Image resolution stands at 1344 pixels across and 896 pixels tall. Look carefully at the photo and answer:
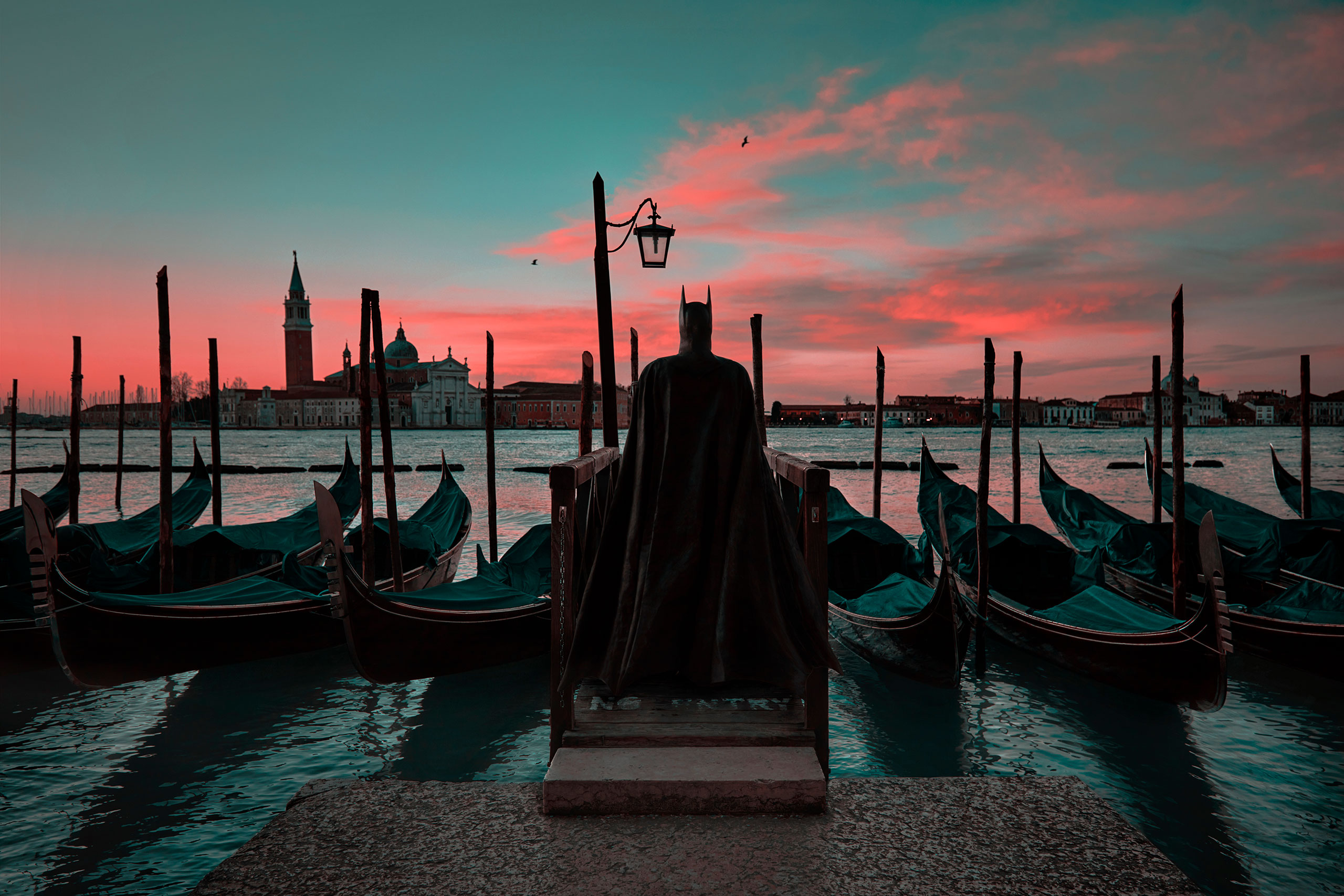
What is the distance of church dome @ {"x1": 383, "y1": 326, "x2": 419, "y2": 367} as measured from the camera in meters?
92.3

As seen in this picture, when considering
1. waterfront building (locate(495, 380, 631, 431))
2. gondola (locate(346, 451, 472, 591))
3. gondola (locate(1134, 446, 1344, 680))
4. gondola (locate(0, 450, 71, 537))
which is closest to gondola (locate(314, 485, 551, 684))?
gondola (locate(346, 451, 472, 591))

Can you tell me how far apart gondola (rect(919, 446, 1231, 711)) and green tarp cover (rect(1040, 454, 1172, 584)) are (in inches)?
21.5

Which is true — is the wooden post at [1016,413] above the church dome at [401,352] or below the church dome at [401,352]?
below

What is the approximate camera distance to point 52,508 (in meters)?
9.67

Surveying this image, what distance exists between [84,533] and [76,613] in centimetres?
269

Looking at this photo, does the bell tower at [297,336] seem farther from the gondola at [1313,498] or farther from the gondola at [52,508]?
the gondola at [1313,498]

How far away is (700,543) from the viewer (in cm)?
265

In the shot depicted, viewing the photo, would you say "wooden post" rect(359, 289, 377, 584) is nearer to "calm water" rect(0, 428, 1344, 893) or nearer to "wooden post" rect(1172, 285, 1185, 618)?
"calm water" rect(0, 428, 1344, 893)

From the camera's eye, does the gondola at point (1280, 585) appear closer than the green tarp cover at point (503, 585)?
Yes

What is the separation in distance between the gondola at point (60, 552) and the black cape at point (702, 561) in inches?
158

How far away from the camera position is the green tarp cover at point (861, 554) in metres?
8.23

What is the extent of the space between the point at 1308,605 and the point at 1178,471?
4.74ft

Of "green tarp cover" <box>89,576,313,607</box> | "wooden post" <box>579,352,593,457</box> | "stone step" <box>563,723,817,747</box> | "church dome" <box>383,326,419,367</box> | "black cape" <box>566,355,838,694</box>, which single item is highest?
"church dome" <box>383,326,419,367</box>

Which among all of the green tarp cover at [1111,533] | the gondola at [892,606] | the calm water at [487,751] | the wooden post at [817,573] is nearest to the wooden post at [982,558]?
the calm water at [487,751]
